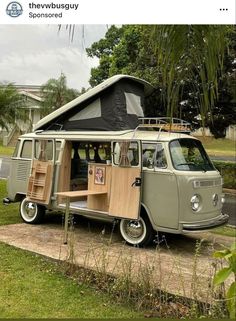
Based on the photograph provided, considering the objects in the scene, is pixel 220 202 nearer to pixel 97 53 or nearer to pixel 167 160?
pixel 167 160

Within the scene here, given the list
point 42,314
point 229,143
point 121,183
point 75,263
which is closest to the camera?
point 42,314

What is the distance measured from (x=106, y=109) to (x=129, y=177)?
1.80m

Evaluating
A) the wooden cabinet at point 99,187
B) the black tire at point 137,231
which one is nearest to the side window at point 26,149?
the wooden cabinet at point 99,187

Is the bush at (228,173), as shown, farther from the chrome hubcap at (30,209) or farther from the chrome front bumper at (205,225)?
the chrome hubcap at (30,209)

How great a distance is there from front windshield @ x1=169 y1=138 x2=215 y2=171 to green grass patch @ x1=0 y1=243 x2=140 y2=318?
2.64 metres

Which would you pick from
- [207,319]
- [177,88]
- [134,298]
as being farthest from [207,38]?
[134,298]

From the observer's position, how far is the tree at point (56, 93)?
38719 millimetres

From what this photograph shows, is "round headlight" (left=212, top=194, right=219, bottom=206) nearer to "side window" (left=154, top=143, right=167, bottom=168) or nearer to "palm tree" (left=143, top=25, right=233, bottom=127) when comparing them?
"side window" (left=154, top=143, right=167, bottom=168)

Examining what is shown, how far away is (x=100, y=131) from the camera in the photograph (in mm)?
8086

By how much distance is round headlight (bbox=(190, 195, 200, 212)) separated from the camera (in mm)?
6680

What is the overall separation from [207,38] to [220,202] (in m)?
4.74

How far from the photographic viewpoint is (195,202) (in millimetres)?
6727

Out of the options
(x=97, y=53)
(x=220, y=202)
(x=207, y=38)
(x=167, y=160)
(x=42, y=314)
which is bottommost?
(x=42, y=314)
